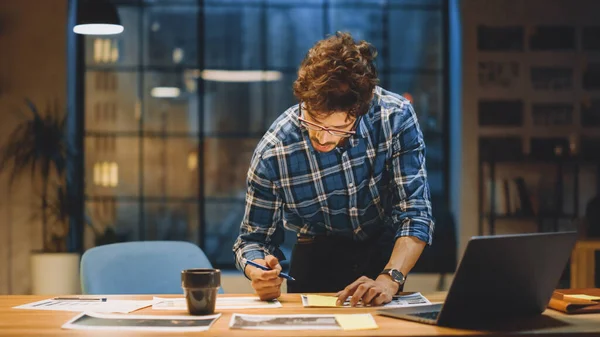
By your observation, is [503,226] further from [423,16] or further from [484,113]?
[423,16]

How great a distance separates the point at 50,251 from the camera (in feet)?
19.7

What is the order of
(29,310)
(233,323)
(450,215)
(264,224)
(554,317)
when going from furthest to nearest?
(450,215) < (264,224) < (29,310) < (554,317) < (233,323)

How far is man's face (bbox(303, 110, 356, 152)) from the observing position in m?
2.24

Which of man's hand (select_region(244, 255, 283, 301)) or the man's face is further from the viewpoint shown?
the man's face

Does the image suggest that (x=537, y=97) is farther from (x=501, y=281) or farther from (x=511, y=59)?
(x=501, y=281)

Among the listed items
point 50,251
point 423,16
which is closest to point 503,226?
point 423,16

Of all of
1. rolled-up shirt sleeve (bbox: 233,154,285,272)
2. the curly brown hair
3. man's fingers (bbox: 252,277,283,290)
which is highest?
the curly brown hair

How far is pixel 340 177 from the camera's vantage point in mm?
2518

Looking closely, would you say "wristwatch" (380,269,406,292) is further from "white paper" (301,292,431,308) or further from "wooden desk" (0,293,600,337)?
"wooden desk" (0,293,600,337)

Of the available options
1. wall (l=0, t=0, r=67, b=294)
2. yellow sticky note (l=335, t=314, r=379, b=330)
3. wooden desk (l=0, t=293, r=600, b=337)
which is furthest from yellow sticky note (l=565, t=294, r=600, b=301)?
wall (l=0, t=0, r=67, b=294)

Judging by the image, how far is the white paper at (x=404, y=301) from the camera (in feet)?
6.71

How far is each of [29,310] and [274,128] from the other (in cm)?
95

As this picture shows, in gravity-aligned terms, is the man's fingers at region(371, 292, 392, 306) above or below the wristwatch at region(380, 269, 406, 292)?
below

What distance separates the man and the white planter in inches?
142
